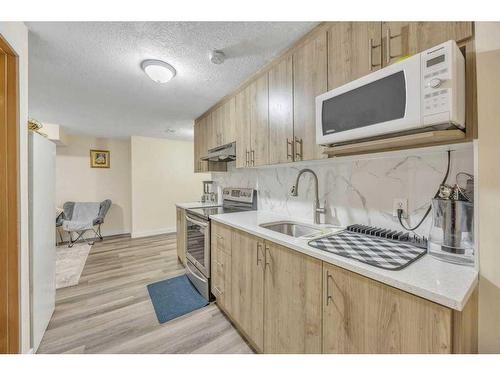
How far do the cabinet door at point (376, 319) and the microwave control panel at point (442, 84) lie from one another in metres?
0.65

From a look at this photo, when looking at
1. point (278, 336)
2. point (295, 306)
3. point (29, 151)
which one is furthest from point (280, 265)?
point (29, 151)

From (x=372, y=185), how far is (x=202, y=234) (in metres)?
1.63

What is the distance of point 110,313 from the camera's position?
185 cm

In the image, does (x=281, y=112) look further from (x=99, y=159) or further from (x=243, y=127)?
(x=99, y=159)

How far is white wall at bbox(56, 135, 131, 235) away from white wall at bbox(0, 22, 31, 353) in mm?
3811

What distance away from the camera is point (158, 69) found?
5.41ft

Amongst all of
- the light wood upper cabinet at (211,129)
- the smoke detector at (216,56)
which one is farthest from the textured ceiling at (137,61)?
the light wood upper cabinet at (211,129)

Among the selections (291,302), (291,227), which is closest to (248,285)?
(291,302)

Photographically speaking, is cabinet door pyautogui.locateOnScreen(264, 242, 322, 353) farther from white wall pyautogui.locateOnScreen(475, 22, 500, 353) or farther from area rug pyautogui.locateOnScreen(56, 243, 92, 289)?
area rug pyautogui.locateOnScreen(56, 243, 92, 289)

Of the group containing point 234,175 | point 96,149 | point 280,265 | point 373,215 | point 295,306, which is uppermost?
point 96,149

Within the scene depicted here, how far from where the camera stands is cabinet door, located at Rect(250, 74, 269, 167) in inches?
67.7

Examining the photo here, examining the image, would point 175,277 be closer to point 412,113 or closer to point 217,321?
point 217,321

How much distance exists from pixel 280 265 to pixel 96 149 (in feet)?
17.0

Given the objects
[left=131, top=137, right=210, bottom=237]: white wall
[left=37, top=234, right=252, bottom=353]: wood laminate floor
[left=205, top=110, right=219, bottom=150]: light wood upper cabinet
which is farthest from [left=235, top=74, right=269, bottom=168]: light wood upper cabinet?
[left=131, top=137, right=210, bottom=237]: white wall
